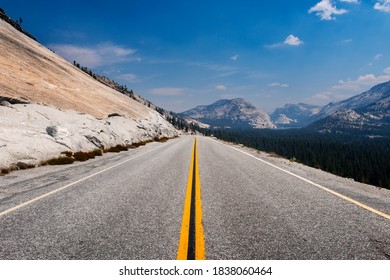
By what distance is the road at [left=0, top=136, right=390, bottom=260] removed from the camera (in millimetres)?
3900

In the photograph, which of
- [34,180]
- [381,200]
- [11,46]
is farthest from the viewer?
[11,46]

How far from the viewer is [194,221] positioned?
5109mm

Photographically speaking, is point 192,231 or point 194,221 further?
point 194,221

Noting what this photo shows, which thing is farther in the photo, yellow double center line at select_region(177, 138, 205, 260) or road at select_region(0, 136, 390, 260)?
road at select_region(0, 136, 390, 260)

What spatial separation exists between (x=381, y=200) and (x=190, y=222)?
17.2 feet

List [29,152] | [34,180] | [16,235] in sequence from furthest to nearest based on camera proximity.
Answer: [29,152]
[34,180]
[16,235]

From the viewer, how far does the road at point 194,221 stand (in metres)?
3.90

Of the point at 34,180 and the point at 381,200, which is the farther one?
the point at 34,180

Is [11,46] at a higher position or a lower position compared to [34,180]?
higher

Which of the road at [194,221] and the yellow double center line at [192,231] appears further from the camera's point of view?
the road at [194,221]

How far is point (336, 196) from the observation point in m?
7.02
